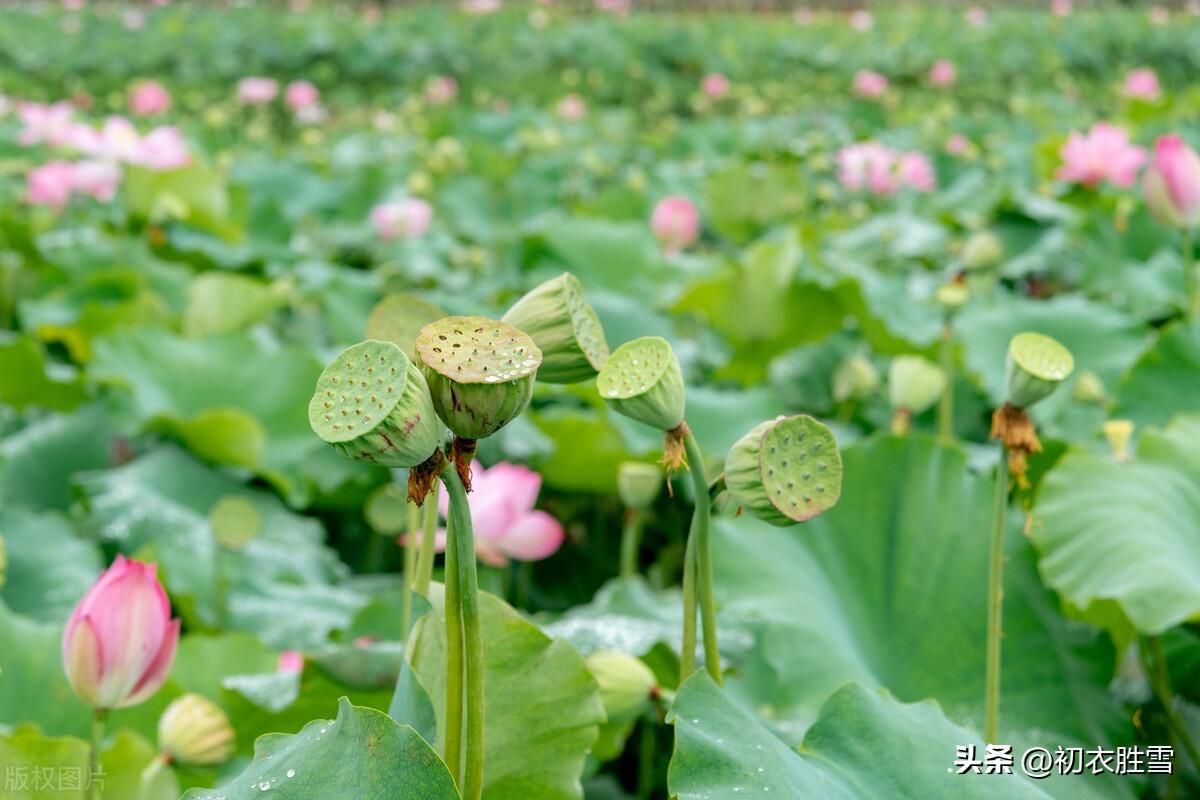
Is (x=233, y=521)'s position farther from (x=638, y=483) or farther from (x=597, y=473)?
(x=597, y=473)

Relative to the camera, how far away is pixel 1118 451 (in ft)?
2.82

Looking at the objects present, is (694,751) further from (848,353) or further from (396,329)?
(848,353)

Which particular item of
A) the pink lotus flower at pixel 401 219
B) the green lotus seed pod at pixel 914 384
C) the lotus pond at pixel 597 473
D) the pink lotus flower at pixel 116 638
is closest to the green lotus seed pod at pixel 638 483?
the lotus pond at pixel 597 473

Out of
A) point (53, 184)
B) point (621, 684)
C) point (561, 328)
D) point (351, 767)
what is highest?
point (561, 328)

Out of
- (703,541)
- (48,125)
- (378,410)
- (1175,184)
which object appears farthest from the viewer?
(48,125)

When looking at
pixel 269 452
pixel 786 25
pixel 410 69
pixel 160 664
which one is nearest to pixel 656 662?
pixel 160 664

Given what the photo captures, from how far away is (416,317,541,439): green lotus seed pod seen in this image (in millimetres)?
375

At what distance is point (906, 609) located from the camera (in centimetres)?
82

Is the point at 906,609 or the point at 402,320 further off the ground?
the point at 402,320

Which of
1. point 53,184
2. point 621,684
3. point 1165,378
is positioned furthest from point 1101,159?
point 53,184

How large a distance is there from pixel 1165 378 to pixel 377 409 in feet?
2.80

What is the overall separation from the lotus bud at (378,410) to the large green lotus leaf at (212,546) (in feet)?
1.87

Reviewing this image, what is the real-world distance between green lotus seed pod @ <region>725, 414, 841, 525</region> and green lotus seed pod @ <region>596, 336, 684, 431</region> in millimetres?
31

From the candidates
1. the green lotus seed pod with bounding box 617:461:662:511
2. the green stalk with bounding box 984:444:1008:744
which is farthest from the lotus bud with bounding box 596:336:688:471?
the green lotus seed pod with bounding box 617:461:662:511
